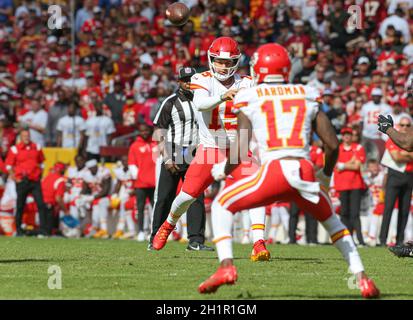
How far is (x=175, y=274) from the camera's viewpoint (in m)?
8.55

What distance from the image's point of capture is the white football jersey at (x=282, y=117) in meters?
6.85

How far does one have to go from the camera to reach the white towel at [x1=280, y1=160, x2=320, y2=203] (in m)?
6.77

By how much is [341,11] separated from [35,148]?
284 inches

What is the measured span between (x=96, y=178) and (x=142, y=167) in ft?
6.82

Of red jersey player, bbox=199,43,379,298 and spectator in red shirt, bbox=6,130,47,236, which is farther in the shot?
spectator in red shirt, bbox=6,130,47,236

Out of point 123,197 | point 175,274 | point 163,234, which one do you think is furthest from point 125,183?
point 175,274

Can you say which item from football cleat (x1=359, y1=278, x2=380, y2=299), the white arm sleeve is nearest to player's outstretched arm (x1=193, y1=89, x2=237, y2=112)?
football cleat (x1=359, y1=278, x2=380, y2=299)

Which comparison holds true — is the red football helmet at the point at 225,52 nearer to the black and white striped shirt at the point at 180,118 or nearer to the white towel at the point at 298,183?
the black and white striped shirt at the point at 180,118

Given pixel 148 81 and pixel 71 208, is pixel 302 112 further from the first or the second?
pixel 148 81

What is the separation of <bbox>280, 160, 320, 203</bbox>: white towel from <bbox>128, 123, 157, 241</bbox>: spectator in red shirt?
946 cm

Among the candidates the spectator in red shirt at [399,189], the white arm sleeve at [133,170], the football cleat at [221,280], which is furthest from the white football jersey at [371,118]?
the football cleat at [221,280]

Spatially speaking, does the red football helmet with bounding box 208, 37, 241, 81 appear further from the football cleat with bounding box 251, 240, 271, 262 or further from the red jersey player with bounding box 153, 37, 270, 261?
the football cleat with bounding box 251, 240, 271, 262
